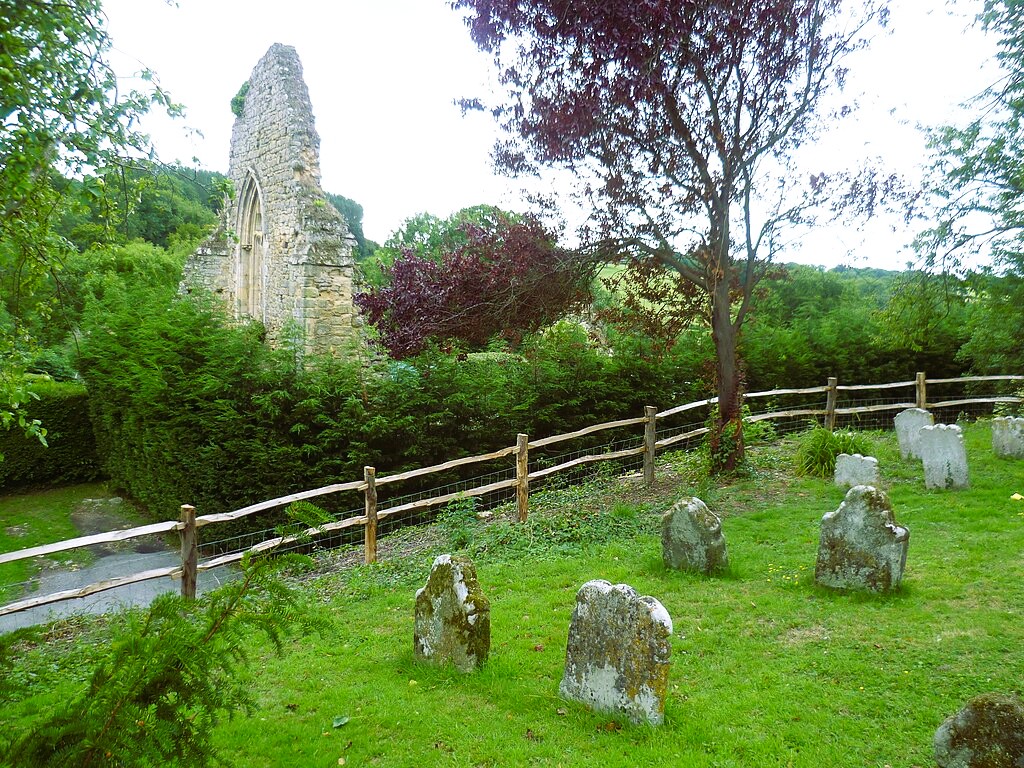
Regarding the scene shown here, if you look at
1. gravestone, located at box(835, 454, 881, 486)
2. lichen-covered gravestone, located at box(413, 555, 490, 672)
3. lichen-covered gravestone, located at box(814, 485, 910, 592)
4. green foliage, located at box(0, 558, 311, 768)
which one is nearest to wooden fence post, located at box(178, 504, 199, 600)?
lichen-covered gravestone, located at box(413, 555, 490, 672)

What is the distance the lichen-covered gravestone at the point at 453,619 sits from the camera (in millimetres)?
4883

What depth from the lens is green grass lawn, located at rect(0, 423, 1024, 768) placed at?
3.86 meters

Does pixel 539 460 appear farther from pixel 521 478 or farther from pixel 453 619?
pixel 453 619

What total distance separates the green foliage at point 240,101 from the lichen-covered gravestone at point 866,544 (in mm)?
15060

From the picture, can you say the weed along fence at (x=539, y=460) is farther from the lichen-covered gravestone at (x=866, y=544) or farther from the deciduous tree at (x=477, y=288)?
the lichen-covered gravestone at (x=866, y=544)

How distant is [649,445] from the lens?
1052 centimetres

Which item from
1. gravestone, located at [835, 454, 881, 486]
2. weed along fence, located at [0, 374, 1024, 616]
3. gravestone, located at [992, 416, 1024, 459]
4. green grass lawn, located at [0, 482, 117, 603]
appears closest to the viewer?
weed along fence, located at [0, 374, 1024, 616]

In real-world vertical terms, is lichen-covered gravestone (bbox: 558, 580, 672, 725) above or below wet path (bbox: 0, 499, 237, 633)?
above

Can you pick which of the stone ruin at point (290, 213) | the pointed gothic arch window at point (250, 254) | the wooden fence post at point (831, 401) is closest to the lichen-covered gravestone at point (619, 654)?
the stone ruin at point (290, 213)

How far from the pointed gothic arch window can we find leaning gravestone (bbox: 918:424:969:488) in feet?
42.9

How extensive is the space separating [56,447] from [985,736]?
1687 centimetres

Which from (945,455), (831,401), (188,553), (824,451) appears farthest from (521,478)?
(831,401)

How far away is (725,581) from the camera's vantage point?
6352 mm

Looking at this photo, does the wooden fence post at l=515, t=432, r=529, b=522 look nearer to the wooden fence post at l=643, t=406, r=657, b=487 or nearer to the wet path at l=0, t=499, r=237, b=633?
the wooden fence post at l=643, t=406, r=657, b=487
